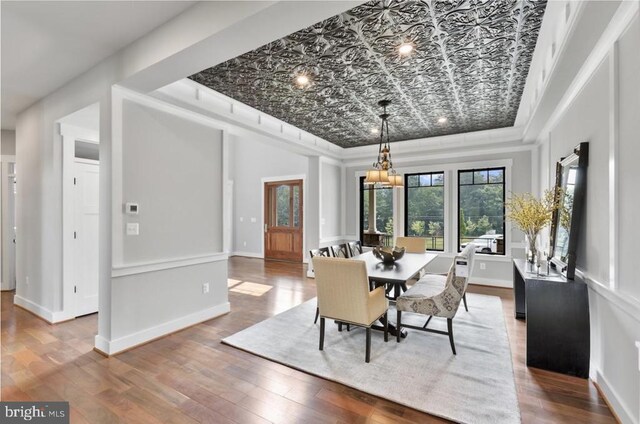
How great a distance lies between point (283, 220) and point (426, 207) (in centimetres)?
400

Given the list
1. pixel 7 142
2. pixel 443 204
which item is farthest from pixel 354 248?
pixel 7 142

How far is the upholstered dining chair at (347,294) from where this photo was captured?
2.54 meters

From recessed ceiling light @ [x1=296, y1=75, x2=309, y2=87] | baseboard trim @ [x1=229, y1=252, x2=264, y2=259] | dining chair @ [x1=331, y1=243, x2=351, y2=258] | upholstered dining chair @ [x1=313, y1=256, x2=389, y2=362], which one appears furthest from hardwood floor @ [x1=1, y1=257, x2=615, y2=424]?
baseboard trim @ [x1=229, y1=252, x2=264, y2=259]

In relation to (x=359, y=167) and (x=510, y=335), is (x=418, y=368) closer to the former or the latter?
(x=510, y=335)

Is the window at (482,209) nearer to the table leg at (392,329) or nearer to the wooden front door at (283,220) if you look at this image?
the table leg at (392,329)

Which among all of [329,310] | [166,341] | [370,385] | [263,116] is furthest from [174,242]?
[370,385]

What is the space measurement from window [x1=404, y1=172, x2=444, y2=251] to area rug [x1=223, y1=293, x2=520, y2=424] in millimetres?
2293

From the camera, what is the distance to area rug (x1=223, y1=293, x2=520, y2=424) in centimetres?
204

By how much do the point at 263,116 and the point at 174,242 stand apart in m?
2.17

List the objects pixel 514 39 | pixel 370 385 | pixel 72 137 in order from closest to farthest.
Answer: pixel 370 385 → pixel 514 39 → pixel 72 137

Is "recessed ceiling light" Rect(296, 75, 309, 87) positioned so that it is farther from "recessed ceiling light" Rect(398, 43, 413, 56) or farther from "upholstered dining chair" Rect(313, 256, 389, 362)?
"upholstered dining chair" Rect(313, 256, 389, 362)

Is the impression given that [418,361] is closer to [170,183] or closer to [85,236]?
[170,183]

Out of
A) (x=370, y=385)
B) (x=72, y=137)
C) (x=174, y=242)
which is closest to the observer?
(x=370, y=385)

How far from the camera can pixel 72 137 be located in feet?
12.1
